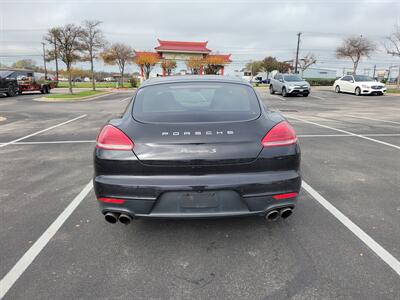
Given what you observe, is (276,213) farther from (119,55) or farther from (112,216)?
(119,55)

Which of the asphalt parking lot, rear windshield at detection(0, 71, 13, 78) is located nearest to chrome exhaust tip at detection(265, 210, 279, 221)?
the asphalt parking lot

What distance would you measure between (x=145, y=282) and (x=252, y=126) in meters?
1.60

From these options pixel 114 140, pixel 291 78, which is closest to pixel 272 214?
pixel 114 140

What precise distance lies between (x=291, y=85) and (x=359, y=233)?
21.8m

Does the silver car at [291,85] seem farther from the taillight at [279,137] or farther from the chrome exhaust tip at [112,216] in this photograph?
the chrome exhaust tip at [112,216]

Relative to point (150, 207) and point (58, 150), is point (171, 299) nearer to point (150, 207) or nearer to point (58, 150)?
point (150, 207)

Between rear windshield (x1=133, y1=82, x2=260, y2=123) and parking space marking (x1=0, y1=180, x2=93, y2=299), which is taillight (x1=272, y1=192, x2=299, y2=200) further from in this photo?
parking space marking (x1=0, y1=180, x2=93, y2=299)

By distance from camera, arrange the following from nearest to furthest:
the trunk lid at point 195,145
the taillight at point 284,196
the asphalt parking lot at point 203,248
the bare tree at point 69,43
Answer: the asphalt parking lot at point 203,248 → the trunk lid at point 195,145 → the taillight at point 284,196 → the bare tree at point 69,43

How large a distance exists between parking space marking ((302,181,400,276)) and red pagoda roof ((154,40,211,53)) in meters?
47.2

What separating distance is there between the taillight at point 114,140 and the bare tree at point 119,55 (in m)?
47.4

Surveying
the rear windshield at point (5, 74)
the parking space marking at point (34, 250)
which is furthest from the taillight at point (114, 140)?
the rear windshield at point (5, 74)

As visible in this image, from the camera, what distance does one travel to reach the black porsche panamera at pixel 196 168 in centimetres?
275

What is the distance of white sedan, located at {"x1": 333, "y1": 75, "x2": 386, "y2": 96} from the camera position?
2527cm

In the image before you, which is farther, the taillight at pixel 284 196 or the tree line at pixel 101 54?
the tree line at pixel 101 54
